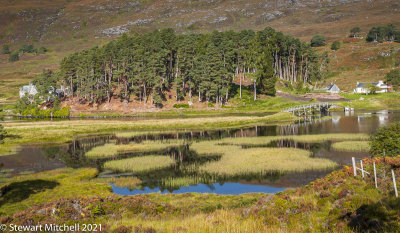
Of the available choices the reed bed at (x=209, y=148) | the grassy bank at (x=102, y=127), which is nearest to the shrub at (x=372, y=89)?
the grassy bank at (x=102, y=127)

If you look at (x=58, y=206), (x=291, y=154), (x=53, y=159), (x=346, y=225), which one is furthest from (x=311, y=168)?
(x=53, y=159)

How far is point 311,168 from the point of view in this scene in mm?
33938

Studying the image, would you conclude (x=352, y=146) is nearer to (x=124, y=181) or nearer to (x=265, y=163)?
(x=265, y=163)

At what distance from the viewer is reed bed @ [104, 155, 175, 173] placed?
124ft

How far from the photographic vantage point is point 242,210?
19000mm

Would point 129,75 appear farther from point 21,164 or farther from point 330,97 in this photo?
point 21,164

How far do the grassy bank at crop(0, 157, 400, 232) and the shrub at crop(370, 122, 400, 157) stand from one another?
703cm

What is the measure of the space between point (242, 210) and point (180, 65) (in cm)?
11056

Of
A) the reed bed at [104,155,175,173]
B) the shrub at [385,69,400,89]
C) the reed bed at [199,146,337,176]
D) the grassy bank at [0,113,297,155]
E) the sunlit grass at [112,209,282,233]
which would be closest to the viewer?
the sunlit grass at [112,209,282,233]

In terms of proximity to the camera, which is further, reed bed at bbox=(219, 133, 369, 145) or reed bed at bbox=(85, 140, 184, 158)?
reed bed at bbox=(219, 133, 369, 145)

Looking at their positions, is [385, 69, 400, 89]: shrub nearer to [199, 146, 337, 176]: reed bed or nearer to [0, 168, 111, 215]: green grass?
[199, 146, 337, 176]: reed bed

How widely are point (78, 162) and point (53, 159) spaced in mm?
5012

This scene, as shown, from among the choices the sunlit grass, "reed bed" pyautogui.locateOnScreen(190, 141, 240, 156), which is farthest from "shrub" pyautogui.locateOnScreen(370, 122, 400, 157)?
the sunlit grass

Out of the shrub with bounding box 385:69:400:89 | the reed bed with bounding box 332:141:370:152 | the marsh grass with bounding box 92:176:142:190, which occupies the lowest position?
the marsh grass with bounding box 92:176:142:190
